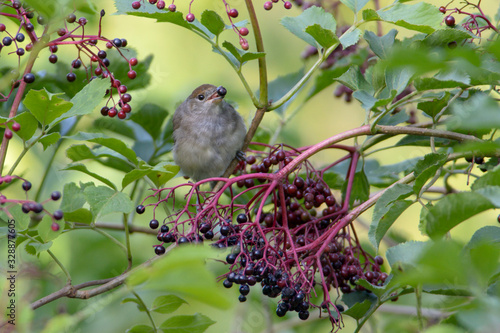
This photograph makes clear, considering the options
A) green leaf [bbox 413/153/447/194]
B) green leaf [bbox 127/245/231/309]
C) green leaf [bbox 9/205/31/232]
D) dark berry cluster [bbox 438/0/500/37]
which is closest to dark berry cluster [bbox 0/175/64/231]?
green leaf [bbox 9/205/31/232]

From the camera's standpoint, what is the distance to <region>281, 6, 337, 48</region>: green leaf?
2.38 meters

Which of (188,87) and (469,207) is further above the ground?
(469,207)

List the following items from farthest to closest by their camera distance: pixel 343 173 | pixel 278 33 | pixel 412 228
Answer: pixel 278 33, pixel 412 228, pixel 343 173

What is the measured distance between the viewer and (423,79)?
2068mm

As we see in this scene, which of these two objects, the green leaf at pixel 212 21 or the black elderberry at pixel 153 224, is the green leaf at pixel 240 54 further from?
the black elderberry at pixel 153 224

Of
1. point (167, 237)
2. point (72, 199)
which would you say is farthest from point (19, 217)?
point (167, 237)

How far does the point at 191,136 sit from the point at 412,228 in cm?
271

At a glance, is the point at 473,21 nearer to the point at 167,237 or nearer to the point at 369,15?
the point at 369,15

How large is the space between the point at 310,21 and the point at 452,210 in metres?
1.25

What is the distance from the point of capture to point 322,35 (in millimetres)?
2256

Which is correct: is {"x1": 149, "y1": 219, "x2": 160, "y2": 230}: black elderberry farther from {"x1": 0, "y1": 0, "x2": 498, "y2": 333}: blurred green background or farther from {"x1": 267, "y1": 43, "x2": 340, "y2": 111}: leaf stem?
{"x1": 267, "y1": 43, "x2": 340, "y2": 111}: leaf stem

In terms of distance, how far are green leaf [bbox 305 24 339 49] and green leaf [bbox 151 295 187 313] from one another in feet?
3.66

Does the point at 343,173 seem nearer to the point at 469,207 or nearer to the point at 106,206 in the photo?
the point at 106,206

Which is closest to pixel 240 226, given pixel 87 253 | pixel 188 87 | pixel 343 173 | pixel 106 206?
pixel 106 206
